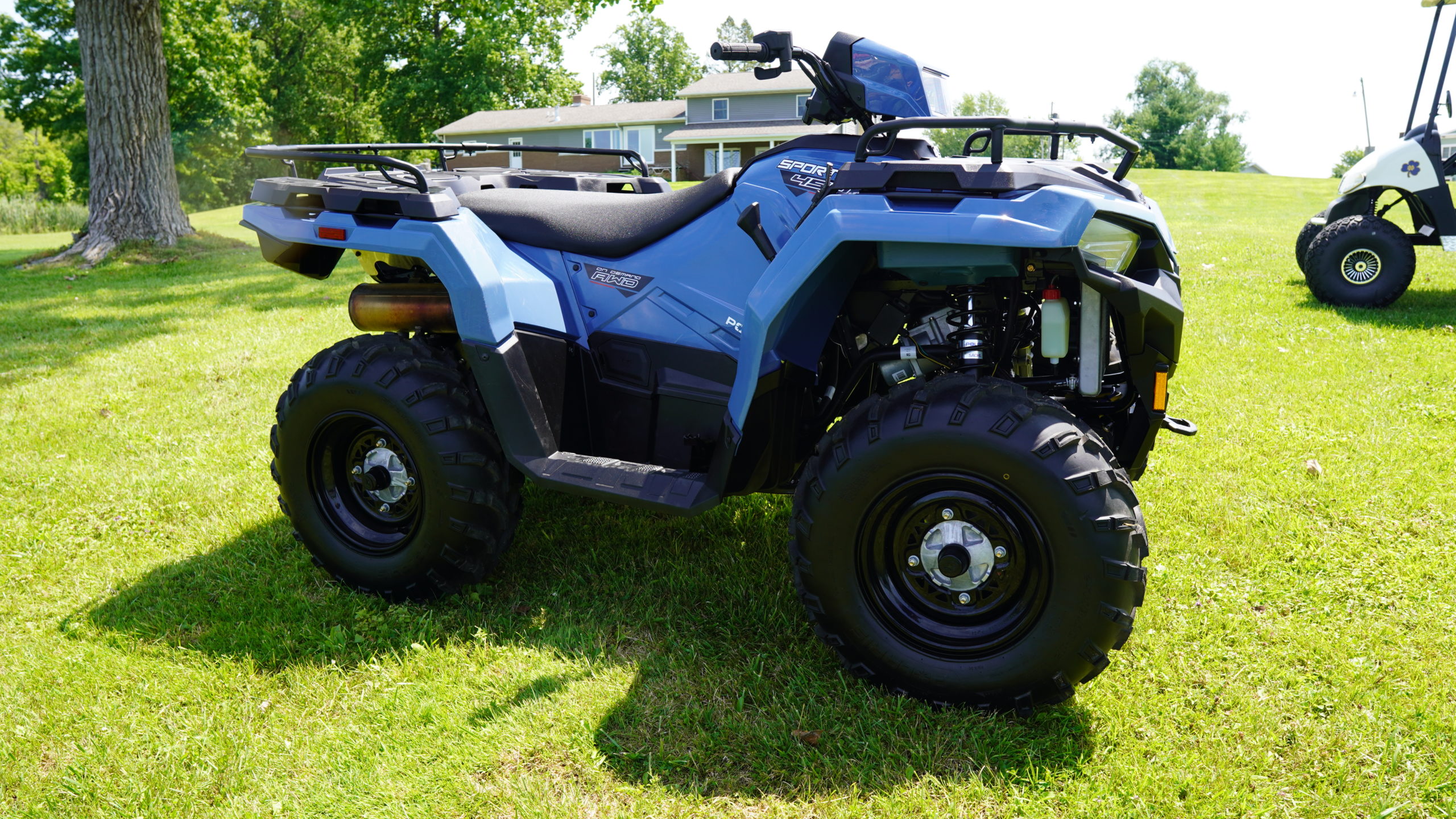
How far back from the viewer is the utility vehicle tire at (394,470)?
3.04 meters

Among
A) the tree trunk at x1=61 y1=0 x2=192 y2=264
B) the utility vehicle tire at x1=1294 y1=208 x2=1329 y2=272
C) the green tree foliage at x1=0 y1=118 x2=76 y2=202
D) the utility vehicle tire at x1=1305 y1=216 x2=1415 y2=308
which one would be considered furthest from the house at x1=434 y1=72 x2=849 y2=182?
the utility vehicle tire at x1=1305 y1=216 x2=1415 y2=308

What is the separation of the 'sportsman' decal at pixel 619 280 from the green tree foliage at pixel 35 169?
54.7m

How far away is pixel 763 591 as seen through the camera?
3.25 m

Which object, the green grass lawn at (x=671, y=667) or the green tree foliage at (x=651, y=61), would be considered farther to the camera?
the green tree foliage at (x=651, y=61)

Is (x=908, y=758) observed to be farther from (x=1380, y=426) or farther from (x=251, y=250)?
(x=251, y=250)

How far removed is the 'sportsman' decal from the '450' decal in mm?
615

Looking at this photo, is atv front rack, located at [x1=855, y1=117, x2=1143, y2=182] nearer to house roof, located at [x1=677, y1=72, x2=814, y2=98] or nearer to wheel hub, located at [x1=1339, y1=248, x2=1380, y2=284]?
wheel hub, located at [x1=1339, y1=248, x2=1380, y2=284]

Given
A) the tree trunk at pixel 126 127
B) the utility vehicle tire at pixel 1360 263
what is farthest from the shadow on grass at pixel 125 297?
the utility vehicle tire at pixel 1360 263

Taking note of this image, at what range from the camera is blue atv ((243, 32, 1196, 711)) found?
7.79 ft

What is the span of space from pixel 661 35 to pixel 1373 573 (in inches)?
2634

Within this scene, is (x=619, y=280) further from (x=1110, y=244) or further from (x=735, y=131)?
(x=735, y=131)

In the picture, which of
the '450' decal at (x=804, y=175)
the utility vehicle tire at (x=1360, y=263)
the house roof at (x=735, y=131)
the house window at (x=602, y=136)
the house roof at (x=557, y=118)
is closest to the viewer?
the '450' decal at (x=804, y=175)

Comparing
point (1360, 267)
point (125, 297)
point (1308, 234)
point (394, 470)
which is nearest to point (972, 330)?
point (394, 470)

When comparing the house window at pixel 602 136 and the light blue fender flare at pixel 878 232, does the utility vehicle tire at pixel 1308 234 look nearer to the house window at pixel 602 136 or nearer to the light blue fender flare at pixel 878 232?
the light blue fender flare at pixel 878 232
